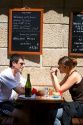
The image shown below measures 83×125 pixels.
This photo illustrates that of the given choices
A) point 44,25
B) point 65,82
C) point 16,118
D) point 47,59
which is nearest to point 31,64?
point 47,59

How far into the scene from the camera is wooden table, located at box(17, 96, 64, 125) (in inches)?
203

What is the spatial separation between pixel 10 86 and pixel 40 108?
571mm

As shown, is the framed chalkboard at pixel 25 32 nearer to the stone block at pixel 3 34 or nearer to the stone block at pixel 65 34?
the stone block at pixel 3 34

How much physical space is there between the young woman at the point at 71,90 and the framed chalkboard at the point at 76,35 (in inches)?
35.5

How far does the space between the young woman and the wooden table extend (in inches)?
7.6

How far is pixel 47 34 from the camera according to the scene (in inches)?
268

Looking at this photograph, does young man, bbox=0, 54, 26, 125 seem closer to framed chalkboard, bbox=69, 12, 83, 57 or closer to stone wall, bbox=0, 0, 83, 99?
stone wall, bbox=0, 0, 83, 99

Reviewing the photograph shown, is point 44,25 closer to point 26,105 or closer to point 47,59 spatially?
point 47,59

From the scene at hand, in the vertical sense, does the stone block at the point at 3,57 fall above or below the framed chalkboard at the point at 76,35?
below

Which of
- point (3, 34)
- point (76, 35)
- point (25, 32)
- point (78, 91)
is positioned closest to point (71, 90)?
point (78, 91)

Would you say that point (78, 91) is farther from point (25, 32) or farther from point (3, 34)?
point (3, 34)

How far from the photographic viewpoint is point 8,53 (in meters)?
6.82

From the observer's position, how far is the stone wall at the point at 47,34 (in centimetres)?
677

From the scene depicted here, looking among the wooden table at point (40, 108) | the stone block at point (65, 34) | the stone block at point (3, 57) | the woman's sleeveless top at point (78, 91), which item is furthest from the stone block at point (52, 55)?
the wooden table at point (40, 108)
